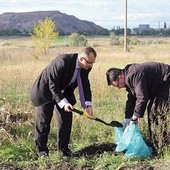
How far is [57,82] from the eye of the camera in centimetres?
544

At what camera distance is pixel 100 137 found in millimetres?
6547

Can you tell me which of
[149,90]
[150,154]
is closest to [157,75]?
[149,90]

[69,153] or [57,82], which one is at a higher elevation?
[57,82]

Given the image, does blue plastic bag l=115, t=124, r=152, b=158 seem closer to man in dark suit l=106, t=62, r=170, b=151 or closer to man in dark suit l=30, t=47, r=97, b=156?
man in dark suit l=106, t=62, r=170, b=151

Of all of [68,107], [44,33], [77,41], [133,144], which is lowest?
[133,144]

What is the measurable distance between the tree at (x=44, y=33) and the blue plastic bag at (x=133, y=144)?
2435cm

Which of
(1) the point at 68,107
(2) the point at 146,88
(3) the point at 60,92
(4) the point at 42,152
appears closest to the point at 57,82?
(3) the point at 60,92

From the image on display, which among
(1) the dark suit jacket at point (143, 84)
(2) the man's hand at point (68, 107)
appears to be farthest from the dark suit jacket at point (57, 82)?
(1) the dark suit jacket at point (143, 84)

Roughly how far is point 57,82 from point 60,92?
0.14 m

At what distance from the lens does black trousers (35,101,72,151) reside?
568 centimetres

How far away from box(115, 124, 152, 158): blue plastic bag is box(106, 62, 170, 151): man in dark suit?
15cm

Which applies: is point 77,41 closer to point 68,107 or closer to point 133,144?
point 133,144

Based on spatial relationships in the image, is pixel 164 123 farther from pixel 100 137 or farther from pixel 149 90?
pixel 100 137

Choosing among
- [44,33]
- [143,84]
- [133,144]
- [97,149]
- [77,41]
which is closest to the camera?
[143,84]
